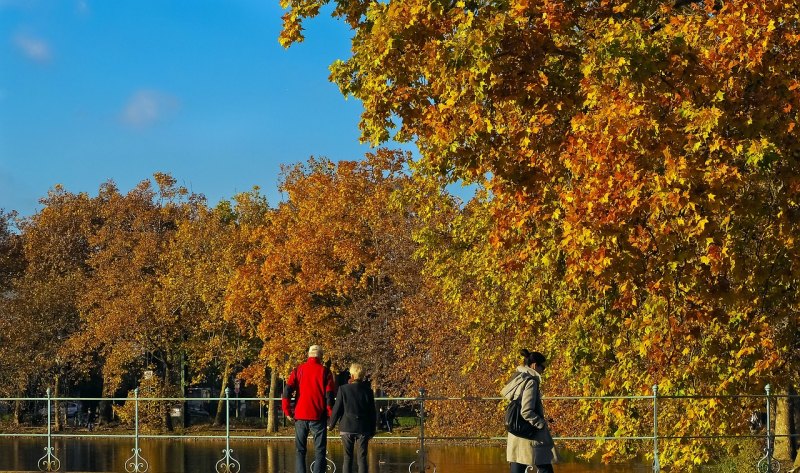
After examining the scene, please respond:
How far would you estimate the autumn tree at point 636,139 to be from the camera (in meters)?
13.9

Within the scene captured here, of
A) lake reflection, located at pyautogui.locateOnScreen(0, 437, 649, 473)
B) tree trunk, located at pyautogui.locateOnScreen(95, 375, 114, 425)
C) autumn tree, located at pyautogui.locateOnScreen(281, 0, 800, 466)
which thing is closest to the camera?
autumn tree, located at pyautogui.locateOnScreen(281, 0, 800, 466)

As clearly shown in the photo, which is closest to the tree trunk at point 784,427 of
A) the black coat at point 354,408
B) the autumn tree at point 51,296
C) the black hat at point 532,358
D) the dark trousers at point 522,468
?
the black coat at point 354,408

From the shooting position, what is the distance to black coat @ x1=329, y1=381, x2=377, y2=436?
1545 centimetres

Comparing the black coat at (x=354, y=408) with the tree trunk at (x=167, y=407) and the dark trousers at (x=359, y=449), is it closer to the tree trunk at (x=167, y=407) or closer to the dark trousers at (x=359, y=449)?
the dark trousers at (x=359, y=449)

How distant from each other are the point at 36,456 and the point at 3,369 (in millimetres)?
22489

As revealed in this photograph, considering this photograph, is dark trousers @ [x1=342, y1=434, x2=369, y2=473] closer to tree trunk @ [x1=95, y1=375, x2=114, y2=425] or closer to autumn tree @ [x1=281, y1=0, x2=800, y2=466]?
autumn tree @ [x1=281, y1=0, x2=800, y2=466]

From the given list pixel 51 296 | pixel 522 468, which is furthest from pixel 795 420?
pixel 51 296

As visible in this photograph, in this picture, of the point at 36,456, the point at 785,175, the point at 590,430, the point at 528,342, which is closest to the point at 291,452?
the point at 36,456

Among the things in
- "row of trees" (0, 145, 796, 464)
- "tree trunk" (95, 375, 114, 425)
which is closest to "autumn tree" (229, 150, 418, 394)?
"row of trees" (0, 145, 796, 464)

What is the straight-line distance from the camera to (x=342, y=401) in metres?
15.5

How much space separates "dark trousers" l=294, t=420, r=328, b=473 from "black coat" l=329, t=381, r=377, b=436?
0.44 metres

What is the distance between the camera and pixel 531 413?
1215cm

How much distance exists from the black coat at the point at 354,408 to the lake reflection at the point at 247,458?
1162 centimetres

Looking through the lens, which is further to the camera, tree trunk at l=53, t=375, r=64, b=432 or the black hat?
tree trunk at l=53, t=375, r=64, b=432
